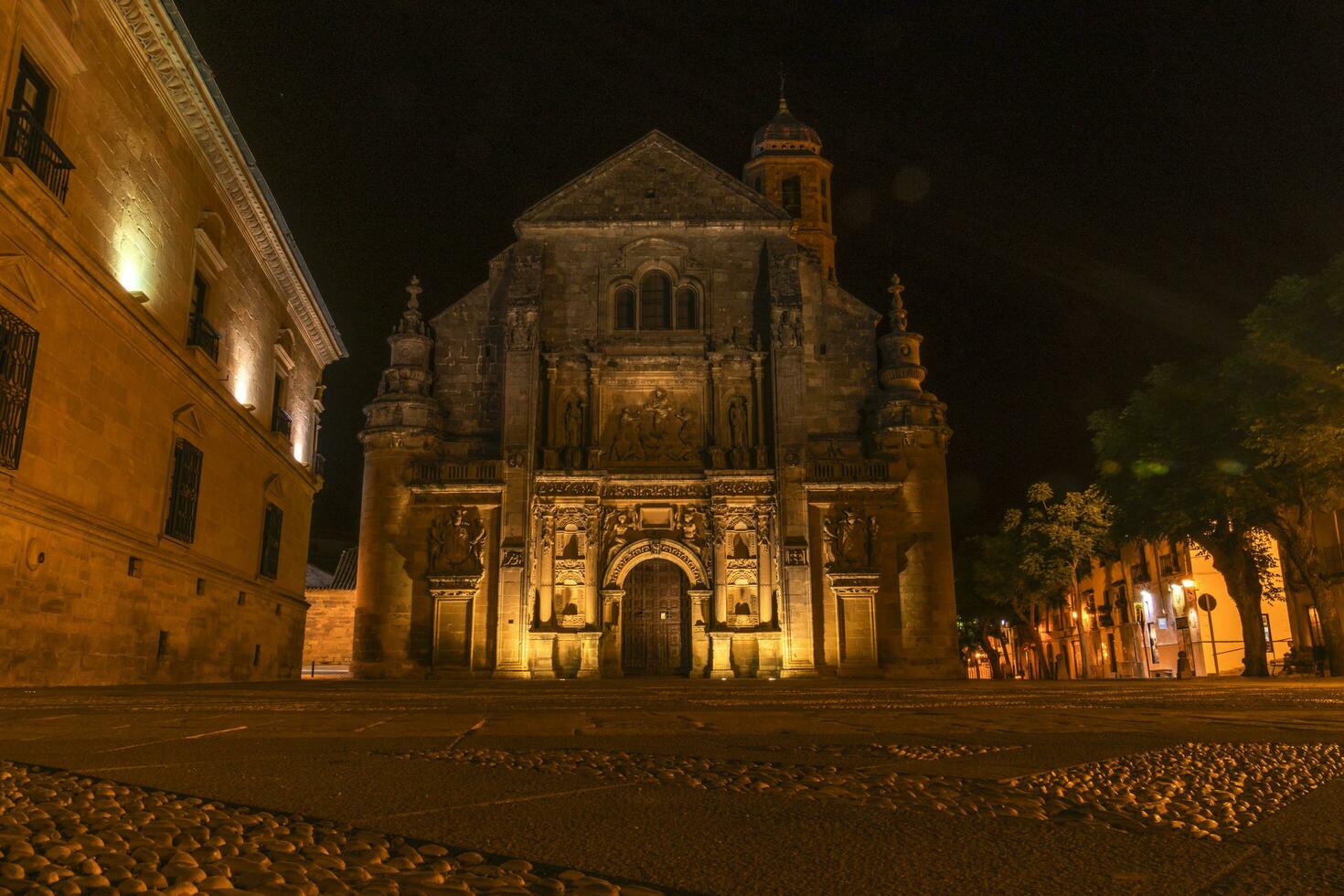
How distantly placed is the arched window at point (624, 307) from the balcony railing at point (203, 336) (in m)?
12.6

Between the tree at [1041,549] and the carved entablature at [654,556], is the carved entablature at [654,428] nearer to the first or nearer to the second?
the carved entablature at [654,556]

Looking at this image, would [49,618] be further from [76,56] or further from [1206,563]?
[1206,563]

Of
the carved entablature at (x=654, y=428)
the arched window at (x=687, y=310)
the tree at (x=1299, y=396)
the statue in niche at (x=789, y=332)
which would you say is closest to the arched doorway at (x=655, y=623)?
the carved entablature at (x=654, y=428)

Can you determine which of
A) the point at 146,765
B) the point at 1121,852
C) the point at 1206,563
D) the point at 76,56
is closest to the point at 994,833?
the point at 1121,852

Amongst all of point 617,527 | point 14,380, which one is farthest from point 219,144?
point 617,527

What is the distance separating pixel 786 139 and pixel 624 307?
56.2ft

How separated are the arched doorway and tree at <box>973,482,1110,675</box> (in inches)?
799

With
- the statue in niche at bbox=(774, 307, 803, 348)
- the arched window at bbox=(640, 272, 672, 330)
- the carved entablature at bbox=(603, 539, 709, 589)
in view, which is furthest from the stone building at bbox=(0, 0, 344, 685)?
the statue in niche at bbox=(774, 307, 803, 348)

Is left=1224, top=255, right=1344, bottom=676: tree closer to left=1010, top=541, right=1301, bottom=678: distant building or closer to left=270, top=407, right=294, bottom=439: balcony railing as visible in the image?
left=1010, top=541, right=1301, bottom=678: distant building

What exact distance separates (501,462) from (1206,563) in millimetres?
33768

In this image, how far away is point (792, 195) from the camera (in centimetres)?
4212

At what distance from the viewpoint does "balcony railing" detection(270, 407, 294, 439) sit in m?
23.6

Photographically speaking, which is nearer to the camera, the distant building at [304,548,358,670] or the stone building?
the stone building

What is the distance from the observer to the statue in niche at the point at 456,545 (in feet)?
86.6
